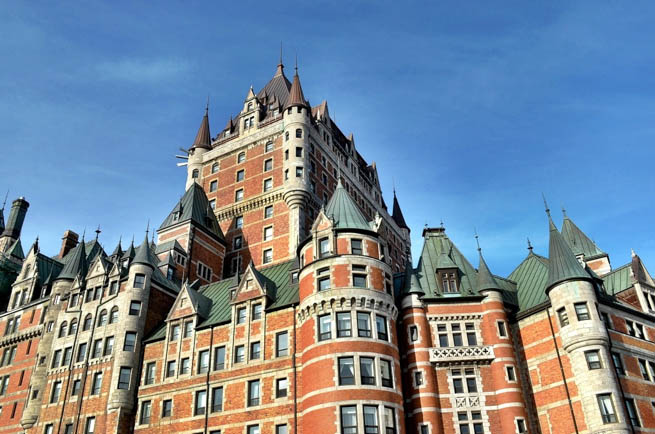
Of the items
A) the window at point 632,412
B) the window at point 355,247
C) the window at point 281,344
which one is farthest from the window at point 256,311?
the window at point 632,412

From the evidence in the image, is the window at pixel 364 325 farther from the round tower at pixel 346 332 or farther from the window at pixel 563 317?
the window at pixel 563 317

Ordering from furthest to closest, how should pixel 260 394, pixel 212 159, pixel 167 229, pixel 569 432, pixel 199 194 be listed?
pixel 212 159 → pixel 199 194 → pixel 167 229 → pixel 260 394 → pixel 569 432

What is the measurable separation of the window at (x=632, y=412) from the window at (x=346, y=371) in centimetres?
1887

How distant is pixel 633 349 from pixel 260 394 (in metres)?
28.0

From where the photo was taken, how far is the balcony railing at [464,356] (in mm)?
43125

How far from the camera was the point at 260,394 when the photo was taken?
43781 millimetres

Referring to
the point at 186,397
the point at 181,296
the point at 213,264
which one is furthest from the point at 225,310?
the point at 213,264

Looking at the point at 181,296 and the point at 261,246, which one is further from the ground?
the point at 261,246

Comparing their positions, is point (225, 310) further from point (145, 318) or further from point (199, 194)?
point (199, 194)

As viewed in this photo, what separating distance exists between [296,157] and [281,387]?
34.0 metres

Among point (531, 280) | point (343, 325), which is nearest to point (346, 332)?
point (343, 325)

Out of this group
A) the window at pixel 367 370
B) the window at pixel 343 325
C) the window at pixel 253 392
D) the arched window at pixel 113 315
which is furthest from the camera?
the arched window at pixel 113 315

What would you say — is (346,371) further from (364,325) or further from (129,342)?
(129,342)

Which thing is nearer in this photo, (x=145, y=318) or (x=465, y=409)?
(x=465, y=409)
